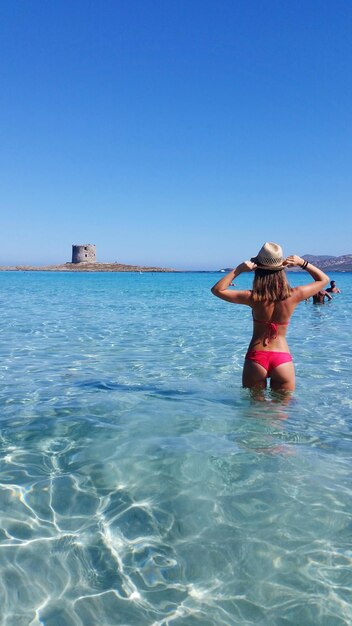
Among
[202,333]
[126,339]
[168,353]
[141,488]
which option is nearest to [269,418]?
[141,488]

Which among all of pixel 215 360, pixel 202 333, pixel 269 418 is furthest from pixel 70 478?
pixel 202 333

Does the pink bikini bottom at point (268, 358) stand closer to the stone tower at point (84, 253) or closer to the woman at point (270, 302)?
the woman at point (270, 302)

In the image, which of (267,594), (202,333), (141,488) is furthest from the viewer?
(202,333)

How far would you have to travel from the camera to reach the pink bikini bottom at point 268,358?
219 inches

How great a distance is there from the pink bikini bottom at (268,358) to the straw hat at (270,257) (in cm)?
111

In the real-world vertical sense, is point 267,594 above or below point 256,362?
below

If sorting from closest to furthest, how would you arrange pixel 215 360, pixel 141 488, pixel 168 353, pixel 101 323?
1. pixel 141 488
2. pixel 215 360
3. pixel 168 353
4. pixel 101 323

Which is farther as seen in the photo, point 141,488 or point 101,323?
point 101,323

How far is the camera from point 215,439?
4.80 m

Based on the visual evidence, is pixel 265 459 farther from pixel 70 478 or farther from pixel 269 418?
pixel 70 478

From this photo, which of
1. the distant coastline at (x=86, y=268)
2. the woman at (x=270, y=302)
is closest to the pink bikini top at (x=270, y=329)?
the woman at (x=270, y=302)

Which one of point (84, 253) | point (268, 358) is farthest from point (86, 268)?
point (268, 358)

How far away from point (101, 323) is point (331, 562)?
12.6 m

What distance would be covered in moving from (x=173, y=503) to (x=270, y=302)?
101 inches
